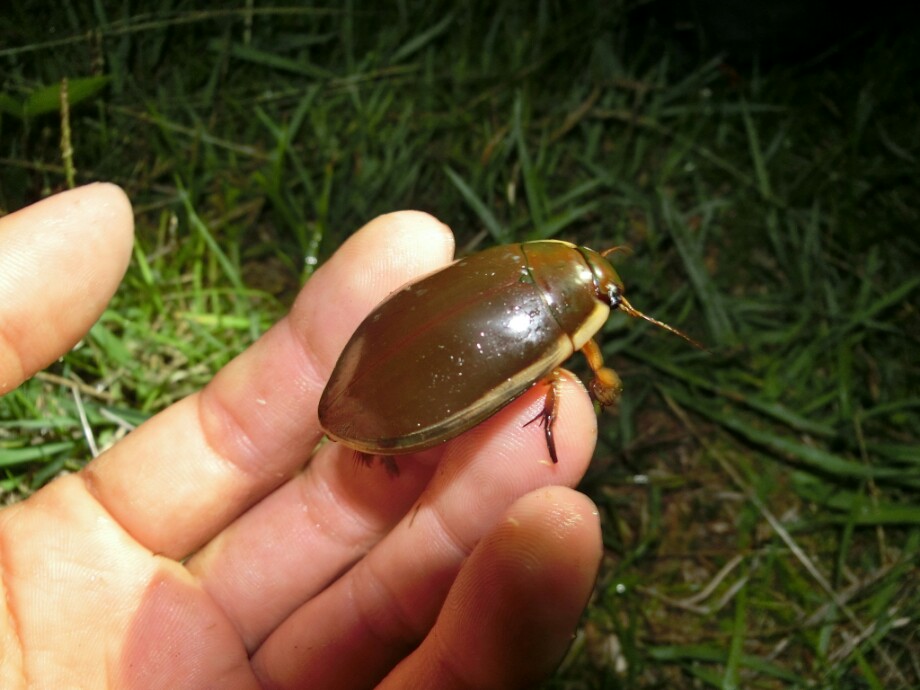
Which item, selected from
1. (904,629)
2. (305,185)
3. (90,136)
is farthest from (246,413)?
(904,629)

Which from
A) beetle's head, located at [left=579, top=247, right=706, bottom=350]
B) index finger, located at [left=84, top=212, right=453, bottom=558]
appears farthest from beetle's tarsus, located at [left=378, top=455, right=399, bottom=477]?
beetle's head, located at [left=579, top=247, right=706, bottom=350]

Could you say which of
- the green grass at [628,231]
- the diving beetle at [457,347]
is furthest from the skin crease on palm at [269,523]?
the green grass at [628,231]

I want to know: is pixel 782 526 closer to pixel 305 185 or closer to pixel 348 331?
pixel 348 331

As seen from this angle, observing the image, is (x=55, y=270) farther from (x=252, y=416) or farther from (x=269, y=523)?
(x=269, y=523)

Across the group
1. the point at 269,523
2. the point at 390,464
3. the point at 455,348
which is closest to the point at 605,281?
the point at 455,348

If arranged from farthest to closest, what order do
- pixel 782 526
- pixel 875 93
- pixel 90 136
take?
pixel 875 93 < pixel 90 136 < pixel 782 526

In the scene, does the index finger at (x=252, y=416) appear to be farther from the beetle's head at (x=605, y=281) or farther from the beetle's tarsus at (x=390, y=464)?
the beetle's head at (x=605, y=281)
